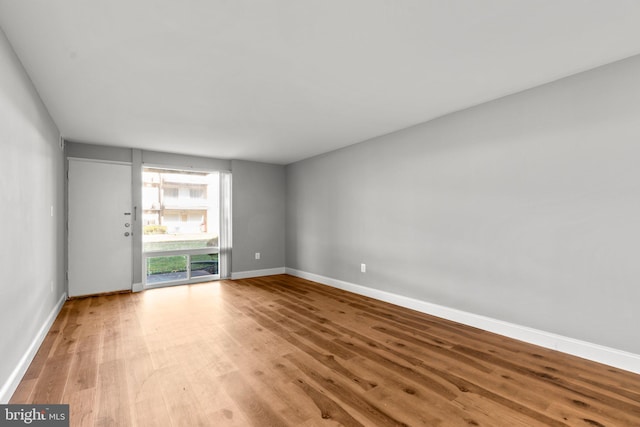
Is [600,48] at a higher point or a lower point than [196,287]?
higher

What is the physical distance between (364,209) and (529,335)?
2544mm

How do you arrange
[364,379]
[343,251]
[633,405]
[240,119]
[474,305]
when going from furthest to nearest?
[343,251]
[240,119]
[474,305]
[364,379]
[633,405]

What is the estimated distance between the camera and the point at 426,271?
3760 millimetres

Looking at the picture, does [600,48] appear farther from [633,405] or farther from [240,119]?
[240,119]

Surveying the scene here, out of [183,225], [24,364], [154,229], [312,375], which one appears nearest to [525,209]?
[312,375]

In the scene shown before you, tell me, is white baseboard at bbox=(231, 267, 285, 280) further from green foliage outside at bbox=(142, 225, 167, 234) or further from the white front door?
the white front door

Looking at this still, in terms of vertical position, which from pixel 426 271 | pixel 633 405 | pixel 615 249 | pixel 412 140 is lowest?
pixel 633 405

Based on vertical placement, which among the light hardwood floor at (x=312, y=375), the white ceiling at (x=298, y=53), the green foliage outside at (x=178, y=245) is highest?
the white ceiling at (x=298, y=53)

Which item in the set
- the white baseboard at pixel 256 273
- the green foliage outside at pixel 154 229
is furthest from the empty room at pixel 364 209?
the white baseboard at pixel 256 273

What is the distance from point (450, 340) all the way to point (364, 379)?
1.18 m

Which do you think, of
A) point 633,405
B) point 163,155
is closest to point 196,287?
point 163,155

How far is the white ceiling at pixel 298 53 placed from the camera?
1.77 meters

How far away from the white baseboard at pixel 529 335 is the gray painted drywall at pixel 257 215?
8.78 ft

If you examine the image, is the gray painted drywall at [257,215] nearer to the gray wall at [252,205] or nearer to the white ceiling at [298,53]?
the gray wall at [252,205]
